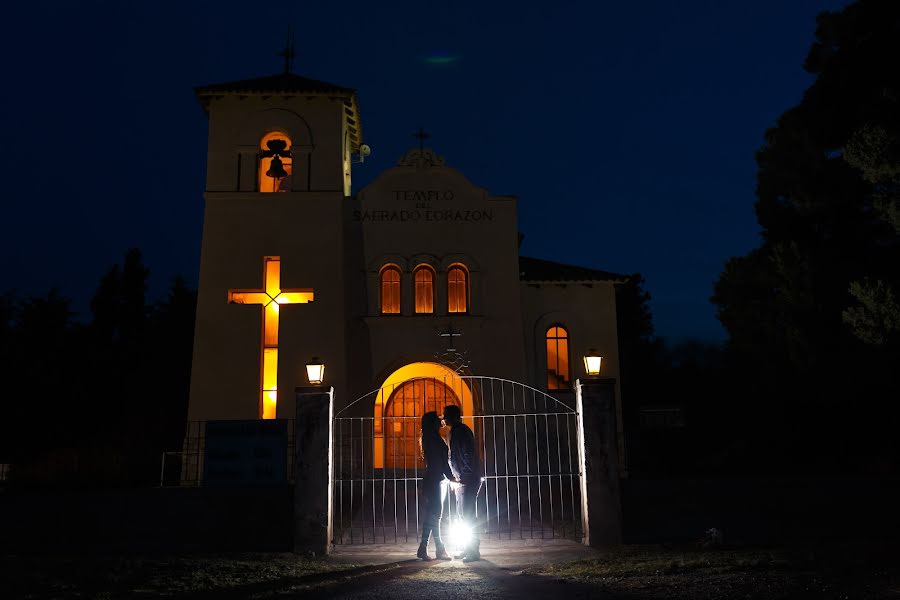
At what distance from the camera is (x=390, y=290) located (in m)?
19.1

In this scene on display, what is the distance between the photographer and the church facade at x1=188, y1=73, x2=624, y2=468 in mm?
18250

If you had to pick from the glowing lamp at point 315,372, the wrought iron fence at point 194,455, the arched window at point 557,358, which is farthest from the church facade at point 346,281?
the glowing lamp at point 315,372

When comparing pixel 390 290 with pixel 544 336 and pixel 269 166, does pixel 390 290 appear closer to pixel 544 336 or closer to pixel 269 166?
pixel 544 336

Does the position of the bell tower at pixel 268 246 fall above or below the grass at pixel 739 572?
above

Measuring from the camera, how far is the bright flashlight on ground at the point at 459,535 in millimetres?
9680

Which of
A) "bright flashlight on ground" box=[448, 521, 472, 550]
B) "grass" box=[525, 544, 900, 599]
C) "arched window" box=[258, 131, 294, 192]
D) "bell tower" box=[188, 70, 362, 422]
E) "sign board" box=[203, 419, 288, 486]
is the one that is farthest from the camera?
"arched window" box=[258, 131, 294, 192]

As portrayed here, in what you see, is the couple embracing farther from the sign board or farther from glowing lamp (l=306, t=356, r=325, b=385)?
glowing lamp (l=306, t=356, r=325, b=385)

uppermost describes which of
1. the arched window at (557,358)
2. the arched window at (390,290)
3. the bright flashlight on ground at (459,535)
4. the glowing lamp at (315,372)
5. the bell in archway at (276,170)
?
the bell in archway at (276,170)

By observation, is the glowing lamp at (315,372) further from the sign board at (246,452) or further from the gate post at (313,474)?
the gate post at (313,474)

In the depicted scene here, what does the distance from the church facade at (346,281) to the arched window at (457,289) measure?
3cm

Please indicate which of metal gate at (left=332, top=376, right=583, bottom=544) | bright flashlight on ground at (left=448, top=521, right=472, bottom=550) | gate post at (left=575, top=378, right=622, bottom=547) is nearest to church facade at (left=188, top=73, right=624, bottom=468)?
metal gate at (left=332, top=376, right=583, bottom=544)

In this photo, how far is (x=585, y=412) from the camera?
10711mm


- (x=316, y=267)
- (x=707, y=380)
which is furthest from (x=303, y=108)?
(x=707, y=380)

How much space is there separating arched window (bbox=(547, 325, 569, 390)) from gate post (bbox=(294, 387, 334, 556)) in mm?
9749
